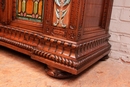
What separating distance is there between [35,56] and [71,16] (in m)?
0.25

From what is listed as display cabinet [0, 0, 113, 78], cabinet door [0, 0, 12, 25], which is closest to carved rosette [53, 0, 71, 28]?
display cabinet [0, 0, 113, 78]

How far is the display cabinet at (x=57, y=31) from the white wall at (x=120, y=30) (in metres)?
0.10

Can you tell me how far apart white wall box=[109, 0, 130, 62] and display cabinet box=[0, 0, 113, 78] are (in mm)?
95

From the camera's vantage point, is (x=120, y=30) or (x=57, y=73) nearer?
(x=57, y=73)

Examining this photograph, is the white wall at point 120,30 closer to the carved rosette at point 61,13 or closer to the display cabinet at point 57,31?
the display cabinet at point 57,31

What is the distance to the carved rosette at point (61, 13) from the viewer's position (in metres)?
0.59

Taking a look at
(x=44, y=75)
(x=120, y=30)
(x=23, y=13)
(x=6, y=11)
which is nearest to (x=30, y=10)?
(x=23, y=13)

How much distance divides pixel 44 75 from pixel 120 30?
1.81ft

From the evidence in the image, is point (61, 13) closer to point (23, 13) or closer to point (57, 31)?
point (57, 31)

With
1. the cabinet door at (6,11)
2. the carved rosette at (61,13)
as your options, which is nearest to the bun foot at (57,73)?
the carved rosette at (61,13)

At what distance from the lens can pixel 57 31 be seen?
618mm

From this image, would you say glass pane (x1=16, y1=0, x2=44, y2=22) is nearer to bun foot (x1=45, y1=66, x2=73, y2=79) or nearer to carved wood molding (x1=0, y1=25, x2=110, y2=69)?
carved wood molding (x1=0, y1=25, x2=110, y2=69)

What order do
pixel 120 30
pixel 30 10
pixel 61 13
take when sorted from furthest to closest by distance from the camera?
pixel 120 30 → pixel 30 10 → pixel 61 13

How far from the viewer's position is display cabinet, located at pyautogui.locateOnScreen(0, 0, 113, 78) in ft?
1.90
